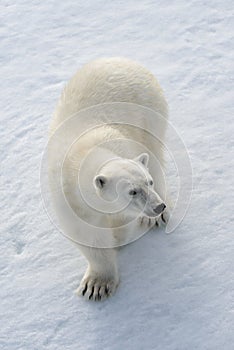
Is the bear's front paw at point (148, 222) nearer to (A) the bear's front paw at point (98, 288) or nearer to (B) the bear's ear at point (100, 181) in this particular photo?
(A) the bear's front paw at point (98, 288)

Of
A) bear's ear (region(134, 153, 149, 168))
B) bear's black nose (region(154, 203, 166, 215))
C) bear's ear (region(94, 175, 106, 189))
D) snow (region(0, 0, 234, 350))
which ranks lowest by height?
snow (region(0, 0, 234, 350))

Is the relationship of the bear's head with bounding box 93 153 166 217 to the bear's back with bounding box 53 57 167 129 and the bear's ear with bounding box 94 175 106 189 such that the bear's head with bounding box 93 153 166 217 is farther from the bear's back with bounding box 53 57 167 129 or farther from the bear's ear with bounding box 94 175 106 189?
the bear's back with bounding box 53 57 167 129

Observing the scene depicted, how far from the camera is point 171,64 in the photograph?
13.8ft

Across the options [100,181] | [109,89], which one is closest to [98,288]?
[100,181]

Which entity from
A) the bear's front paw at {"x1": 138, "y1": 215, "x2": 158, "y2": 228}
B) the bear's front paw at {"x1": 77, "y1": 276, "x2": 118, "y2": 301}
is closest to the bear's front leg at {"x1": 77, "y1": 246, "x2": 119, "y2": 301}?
the bear's front paw at {"x1": 77, "y1": 276, "x2": 118, "y2": 301}

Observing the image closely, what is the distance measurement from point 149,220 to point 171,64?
148cm

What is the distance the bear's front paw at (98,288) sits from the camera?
2.84 meters

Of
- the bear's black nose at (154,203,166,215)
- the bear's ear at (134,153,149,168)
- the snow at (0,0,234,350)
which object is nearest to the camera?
the bear's black nose at (154,203,166,215)

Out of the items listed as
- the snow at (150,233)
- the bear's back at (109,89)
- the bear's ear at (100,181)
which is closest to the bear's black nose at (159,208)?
the bear's ear at (100,181)

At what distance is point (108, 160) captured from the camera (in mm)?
2533

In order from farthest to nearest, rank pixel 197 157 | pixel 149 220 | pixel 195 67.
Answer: pixel 195 67
pixel 197 157
pixel 149 220

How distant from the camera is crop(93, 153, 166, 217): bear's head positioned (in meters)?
2.38

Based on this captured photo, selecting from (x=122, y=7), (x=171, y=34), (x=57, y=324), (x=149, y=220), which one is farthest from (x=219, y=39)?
(x=57, y=324)

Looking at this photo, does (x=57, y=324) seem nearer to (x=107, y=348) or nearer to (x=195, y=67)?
(x=107, y=348)
